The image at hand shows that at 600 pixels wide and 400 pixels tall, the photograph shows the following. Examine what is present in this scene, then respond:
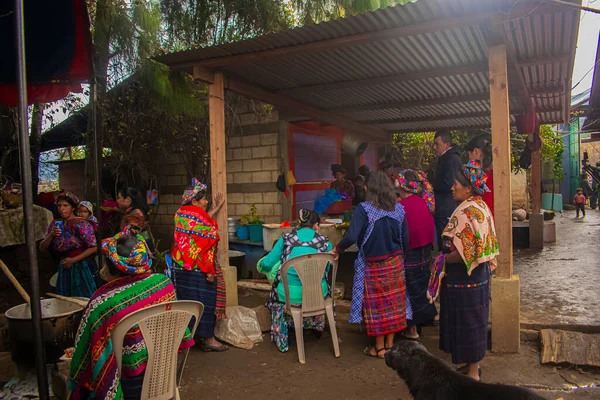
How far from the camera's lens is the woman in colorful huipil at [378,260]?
13.5ft

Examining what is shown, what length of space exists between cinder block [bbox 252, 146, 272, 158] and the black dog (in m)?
6.64

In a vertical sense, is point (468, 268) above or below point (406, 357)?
above

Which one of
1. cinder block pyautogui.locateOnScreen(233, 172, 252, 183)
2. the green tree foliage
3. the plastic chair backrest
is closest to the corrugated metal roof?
cinder block pyautogui.locateOnScreen(233, 172, 252, 183)

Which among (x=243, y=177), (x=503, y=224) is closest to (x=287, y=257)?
(x=503, y=224)

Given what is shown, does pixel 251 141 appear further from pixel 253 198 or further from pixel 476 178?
pixel 476 178

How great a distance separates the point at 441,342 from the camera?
3.70m

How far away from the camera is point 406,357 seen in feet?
8.16

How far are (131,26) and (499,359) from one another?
6891mm

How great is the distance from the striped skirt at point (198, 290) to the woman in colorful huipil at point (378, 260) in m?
1.30

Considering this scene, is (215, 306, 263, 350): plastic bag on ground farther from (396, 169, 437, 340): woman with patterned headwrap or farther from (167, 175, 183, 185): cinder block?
(167, 175, 183, 185): cinder block

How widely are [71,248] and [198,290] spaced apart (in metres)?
1.42

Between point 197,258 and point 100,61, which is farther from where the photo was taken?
point 100,61

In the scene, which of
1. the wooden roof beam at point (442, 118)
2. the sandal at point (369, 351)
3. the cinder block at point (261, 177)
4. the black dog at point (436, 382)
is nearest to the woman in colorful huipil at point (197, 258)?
the sandal at point (369, 351)

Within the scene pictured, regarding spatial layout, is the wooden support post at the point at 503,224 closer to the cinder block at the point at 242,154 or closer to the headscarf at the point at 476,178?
the headscarf at the point at 476,178
